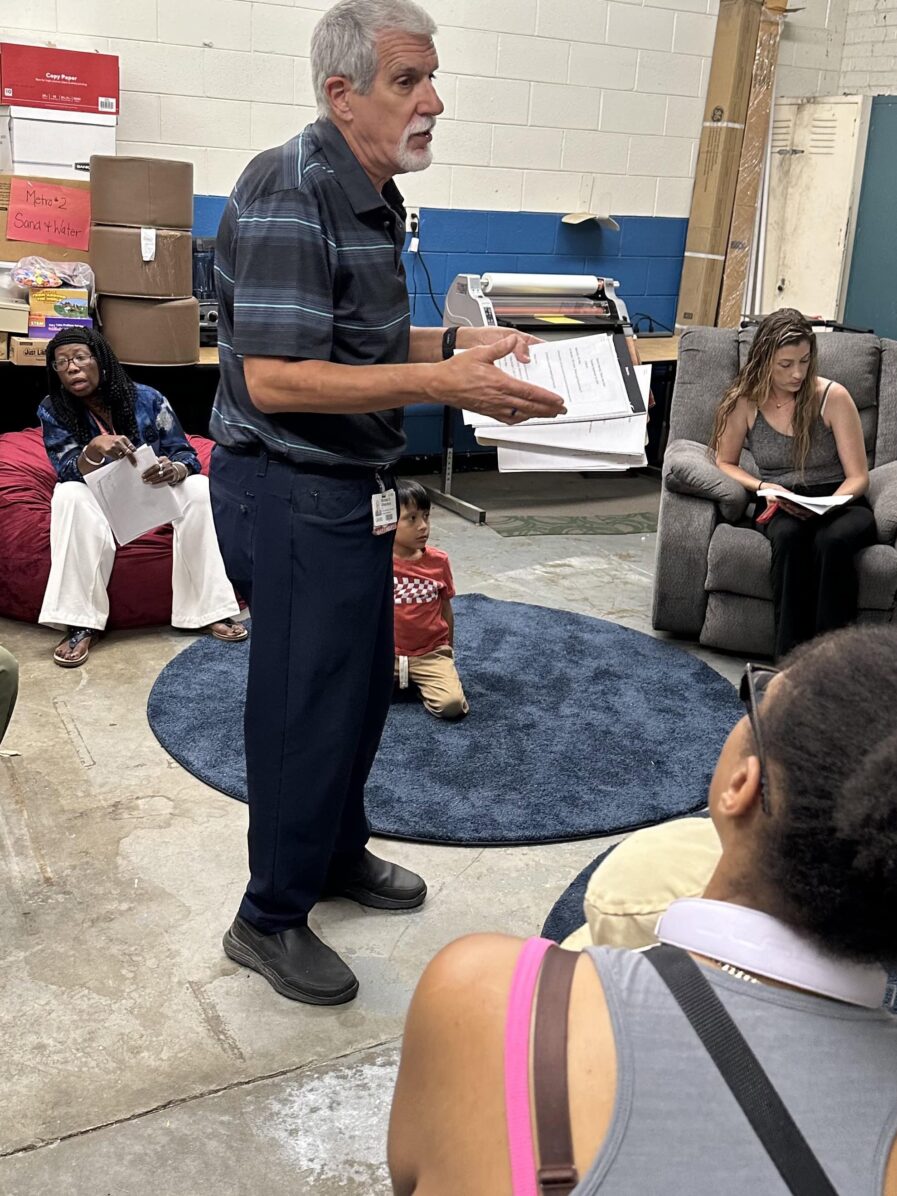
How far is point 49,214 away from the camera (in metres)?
4.54

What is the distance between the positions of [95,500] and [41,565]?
0.26 metres

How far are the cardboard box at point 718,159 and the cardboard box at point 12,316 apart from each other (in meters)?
3.45

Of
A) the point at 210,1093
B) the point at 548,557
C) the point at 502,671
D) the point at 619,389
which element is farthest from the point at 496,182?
the point at 210,1093

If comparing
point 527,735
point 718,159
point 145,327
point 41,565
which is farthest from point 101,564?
point 718,159

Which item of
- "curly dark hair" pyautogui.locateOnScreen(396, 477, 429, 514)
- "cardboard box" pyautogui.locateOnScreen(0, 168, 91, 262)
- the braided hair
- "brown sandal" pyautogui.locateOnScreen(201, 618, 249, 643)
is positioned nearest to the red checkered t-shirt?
"curly dark hair" pyautogui.locateOnScreen(396, 477, 429, 514)

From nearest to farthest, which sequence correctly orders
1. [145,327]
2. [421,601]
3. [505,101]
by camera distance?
[421,601] < [145,327] < [505,101]

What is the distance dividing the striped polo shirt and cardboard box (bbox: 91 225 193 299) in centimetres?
265

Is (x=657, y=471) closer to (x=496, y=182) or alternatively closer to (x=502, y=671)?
(x=496, y=182)

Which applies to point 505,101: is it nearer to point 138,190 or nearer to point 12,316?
point 138,190

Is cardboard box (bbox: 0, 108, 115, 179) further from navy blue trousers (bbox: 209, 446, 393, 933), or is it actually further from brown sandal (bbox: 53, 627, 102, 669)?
→ navy blue trousers (bbox: 209, 446, 393, 933)

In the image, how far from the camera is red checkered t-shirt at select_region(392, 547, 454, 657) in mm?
3359

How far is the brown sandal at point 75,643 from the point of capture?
3557mm

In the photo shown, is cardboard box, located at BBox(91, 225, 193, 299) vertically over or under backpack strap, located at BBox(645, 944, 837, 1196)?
over

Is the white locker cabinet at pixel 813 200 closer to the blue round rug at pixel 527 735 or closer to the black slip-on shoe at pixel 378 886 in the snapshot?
the blue round rug at pixel 527 735
